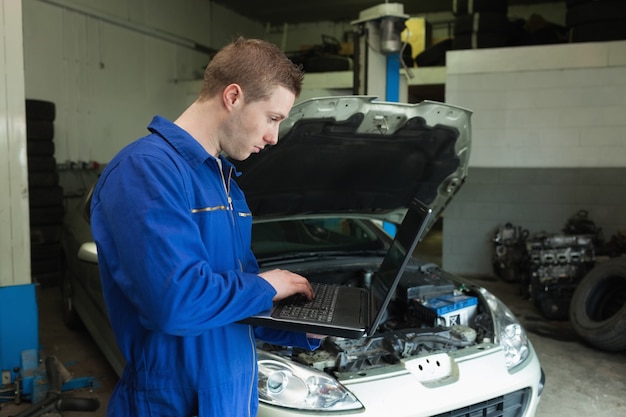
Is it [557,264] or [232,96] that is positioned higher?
[232,96]

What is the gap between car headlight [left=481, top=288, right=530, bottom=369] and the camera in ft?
7.10

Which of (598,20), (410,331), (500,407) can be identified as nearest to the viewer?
(500,407)

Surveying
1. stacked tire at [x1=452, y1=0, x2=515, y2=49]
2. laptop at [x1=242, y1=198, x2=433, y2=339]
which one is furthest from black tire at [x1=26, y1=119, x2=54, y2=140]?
laptop at [x1=242, y1=198, x2=433, y2=339]

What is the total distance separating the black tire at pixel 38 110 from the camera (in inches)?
215

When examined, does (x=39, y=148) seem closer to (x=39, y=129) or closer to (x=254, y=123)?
(x=39, y=129)

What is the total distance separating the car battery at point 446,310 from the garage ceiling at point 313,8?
7668mm

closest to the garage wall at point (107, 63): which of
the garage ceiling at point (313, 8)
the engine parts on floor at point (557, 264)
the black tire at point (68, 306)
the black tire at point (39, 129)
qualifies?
the black tire at point (39, 129)

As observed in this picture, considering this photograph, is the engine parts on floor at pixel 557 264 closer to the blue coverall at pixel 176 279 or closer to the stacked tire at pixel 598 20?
the stacked tire at pixel 598 20

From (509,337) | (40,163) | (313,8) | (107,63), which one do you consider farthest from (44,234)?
(313,8)

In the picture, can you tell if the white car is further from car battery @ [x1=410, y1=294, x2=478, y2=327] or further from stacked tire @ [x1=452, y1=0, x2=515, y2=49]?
stacked tire @ [x1=452, y1=0, x2=515, y2=49]

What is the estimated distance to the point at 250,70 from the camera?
42.7 inches

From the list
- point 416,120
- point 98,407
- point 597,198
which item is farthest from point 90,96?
point 597,198

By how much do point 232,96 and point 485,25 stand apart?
5835 mm

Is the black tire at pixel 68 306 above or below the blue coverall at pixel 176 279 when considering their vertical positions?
below
